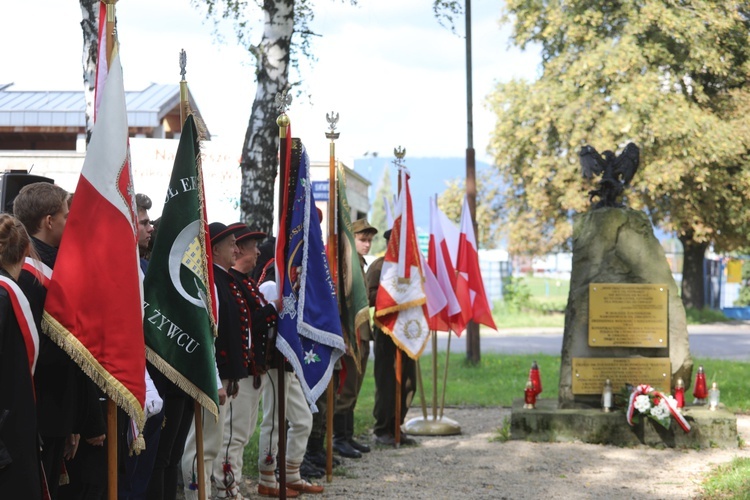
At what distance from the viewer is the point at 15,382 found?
3947mm

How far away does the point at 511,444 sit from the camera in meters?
10.1

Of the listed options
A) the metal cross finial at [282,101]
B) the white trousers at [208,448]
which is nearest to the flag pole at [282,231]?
the metal cross finial at [282,101]

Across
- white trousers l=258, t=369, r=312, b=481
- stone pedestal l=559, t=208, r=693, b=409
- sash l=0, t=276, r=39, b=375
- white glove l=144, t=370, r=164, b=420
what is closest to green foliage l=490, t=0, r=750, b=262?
stone pedestal l=559, t=208, r=693, b=409

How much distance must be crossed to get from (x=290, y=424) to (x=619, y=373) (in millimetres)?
4361

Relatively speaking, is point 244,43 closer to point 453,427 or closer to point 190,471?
point 453,427

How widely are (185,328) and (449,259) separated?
20.4ft

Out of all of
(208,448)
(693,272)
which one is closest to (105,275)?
(208,448)

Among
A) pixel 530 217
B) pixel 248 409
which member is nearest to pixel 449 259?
pixel 248 409

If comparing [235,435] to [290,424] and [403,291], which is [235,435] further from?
[403,291]

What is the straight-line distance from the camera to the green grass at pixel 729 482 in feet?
23.8

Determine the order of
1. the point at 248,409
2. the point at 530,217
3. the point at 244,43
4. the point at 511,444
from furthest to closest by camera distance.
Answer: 1. the point at 530,217
2. the point at 244,43
3. the point at 511,444
4. the point at 248,409

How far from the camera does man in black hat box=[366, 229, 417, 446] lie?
1023 cm

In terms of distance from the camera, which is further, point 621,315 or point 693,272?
point 693,272

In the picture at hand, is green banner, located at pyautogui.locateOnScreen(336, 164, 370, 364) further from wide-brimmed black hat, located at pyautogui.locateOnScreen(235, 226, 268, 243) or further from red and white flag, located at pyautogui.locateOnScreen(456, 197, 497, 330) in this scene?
red and white flag, located at pyautogui.locateOnScreen(456, 197, 497, 330)
